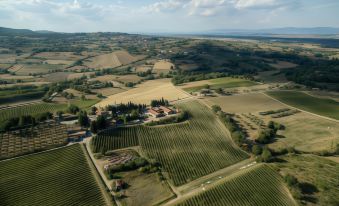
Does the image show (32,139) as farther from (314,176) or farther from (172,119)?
(314,176)

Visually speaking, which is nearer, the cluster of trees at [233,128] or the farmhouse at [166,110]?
the cluster of trees at [233,128]

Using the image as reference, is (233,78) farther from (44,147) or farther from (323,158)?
(44,147)

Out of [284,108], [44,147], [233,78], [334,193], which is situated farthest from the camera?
[233,78]

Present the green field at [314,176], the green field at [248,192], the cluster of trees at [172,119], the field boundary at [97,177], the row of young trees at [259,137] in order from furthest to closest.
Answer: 1. the cluster of trees at [172,119]
2. the row of young trees at [259,137]
3. the green field at [314,176]
4. the green field at [248,192]
5. the field boundary at [97,177]

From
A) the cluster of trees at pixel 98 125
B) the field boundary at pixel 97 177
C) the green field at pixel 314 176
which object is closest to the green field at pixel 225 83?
the cluster of trees at pixel 98 125

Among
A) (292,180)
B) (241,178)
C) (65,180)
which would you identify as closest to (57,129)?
(65,180)

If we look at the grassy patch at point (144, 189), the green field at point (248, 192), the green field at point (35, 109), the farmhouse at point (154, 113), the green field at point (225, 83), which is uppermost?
the green field at point (225, 83)

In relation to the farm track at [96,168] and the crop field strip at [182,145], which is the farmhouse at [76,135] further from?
the crop field strip at [182,145]
